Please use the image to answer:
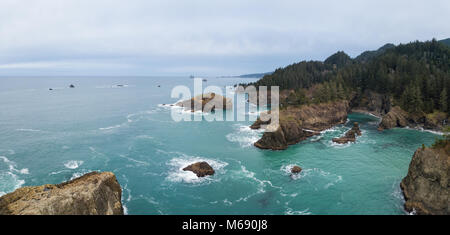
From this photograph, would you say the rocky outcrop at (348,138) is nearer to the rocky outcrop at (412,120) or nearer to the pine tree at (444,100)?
Answer: the rocky outcrop at (412,120)

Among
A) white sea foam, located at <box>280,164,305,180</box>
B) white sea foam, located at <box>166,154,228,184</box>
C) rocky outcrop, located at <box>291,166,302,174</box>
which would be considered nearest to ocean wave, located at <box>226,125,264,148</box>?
white sea foam, located at <box>166,154,228,184</box>

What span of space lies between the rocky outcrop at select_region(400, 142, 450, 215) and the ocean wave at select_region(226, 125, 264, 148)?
35.2 meters

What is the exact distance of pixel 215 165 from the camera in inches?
2055

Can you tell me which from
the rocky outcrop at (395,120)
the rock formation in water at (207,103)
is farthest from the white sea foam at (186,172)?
the rock formation in water at (207,103)

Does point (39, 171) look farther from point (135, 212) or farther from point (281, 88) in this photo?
point (281, 88)

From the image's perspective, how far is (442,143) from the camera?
3834 cm

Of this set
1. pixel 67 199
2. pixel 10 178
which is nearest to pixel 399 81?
pixel 67 199

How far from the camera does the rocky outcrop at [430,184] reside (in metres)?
34.7

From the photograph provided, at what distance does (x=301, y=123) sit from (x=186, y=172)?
41.5 m

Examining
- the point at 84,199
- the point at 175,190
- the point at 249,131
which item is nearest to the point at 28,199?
the point at 84,199

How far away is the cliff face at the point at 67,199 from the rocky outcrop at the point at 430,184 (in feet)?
136

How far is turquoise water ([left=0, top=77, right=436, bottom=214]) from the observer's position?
3862 centimetres
